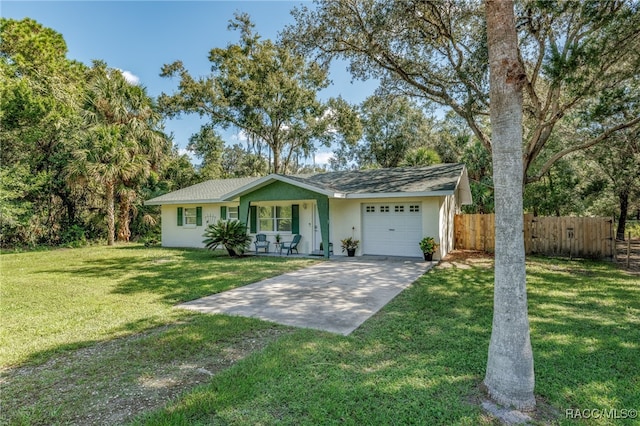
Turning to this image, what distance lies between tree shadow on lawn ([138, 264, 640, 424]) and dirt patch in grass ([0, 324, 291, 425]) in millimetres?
311

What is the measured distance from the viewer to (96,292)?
748cm

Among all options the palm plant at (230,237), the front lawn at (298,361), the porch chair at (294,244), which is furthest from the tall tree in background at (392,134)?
the front lawn at (298,361)

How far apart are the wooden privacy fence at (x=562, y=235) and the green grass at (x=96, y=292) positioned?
312 inches

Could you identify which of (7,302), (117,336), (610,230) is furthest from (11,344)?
(610,230)

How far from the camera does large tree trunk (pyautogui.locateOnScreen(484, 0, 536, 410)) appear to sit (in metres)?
3.02

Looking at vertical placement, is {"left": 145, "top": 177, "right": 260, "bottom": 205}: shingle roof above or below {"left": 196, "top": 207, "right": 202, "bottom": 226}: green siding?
above

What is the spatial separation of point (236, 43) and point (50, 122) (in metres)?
12.6

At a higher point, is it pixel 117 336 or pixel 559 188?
pixel 559 188

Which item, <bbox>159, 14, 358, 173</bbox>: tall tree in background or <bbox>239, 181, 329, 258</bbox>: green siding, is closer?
<bbox>239, 181, 329, 258</bbox>: green siding

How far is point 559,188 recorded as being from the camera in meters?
20.3

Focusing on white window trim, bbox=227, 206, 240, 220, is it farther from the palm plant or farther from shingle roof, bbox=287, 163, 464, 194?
shingle roof, bbox=287, 163, 464, 194

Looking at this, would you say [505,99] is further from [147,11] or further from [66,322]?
[147,11]

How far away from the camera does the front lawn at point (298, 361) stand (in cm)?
298

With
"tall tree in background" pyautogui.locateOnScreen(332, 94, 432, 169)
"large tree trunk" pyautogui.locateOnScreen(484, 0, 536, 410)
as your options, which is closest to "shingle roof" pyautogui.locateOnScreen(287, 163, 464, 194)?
"large tree trunk" pyautogui.locateOnScreen(484, 0, 536, 410)
